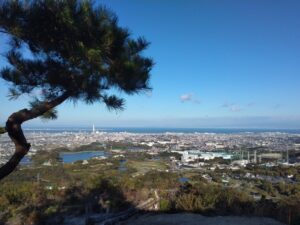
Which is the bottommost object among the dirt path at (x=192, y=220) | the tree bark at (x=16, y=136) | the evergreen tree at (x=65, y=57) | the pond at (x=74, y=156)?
the pond at (x=74, y=156)

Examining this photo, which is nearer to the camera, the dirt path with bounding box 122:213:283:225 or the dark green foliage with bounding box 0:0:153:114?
the dark green foliage with bounding box 0:0:153:114

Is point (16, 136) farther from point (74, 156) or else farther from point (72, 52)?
point (74, 156)

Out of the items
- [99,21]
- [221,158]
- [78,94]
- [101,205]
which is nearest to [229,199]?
[101,205]

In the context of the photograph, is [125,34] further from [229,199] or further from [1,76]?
[229,199]

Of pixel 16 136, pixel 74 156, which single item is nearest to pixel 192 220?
pixel 16 136

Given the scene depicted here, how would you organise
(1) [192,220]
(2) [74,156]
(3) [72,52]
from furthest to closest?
(2) [74,156], (1) [192,220], (3) [72,52]

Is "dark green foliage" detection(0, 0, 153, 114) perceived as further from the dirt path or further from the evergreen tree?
the dirt path

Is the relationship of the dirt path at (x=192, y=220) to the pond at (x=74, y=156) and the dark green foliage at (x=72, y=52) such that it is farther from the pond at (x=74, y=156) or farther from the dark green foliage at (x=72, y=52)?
the pond at (x=74, y=156)

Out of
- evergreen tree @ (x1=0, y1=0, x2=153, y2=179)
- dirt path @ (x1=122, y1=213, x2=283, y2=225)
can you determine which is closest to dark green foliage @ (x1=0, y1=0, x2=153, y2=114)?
evergreen tree @ (x1=0, y1=0, x2=153, y2=179)

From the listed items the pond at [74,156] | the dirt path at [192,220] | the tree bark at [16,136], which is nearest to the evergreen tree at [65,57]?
the tree bark at [16,136]
